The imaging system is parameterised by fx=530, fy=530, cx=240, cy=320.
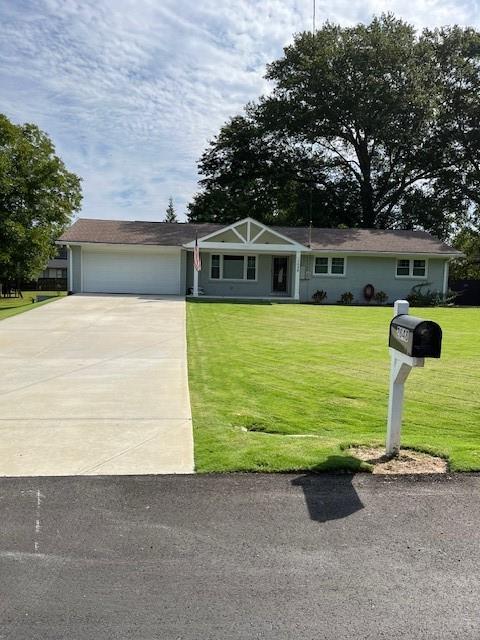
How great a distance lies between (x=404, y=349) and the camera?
420 centimetres

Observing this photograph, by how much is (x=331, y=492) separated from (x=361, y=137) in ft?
135

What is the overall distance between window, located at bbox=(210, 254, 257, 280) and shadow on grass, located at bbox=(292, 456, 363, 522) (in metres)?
24.0

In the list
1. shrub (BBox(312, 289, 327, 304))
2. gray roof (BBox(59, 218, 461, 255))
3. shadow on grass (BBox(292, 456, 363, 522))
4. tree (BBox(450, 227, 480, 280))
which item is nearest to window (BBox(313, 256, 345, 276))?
gray roof (BBox(59, 218, 461, 255))

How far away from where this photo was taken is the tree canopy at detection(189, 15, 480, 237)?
120 ft

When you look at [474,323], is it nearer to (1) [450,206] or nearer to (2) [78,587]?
(2) [78,587]

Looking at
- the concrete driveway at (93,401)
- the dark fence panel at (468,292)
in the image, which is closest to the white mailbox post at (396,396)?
the concrete driveway at (93,401)

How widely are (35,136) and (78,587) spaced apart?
4465cm

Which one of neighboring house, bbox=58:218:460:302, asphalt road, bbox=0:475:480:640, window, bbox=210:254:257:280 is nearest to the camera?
asphalt road, bbox=0:475:480:640

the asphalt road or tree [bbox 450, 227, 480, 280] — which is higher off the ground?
tree [bbox 450, 227, 480, 280]

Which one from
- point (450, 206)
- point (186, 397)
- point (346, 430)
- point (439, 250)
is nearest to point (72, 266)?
point (439, 250)

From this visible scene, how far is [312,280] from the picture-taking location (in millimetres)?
28422

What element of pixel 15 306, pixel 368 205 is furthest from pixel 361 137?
pixel 15 306

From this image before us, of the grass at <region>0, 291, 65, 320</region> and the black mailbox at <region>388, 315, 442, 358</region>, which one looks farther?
the grass at <region>0, 291, 65, 320</region>

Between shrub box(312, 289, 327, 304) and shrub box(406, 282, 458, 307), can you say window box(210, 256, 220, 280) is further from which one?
shrub box(406, 282, 458, 307)
